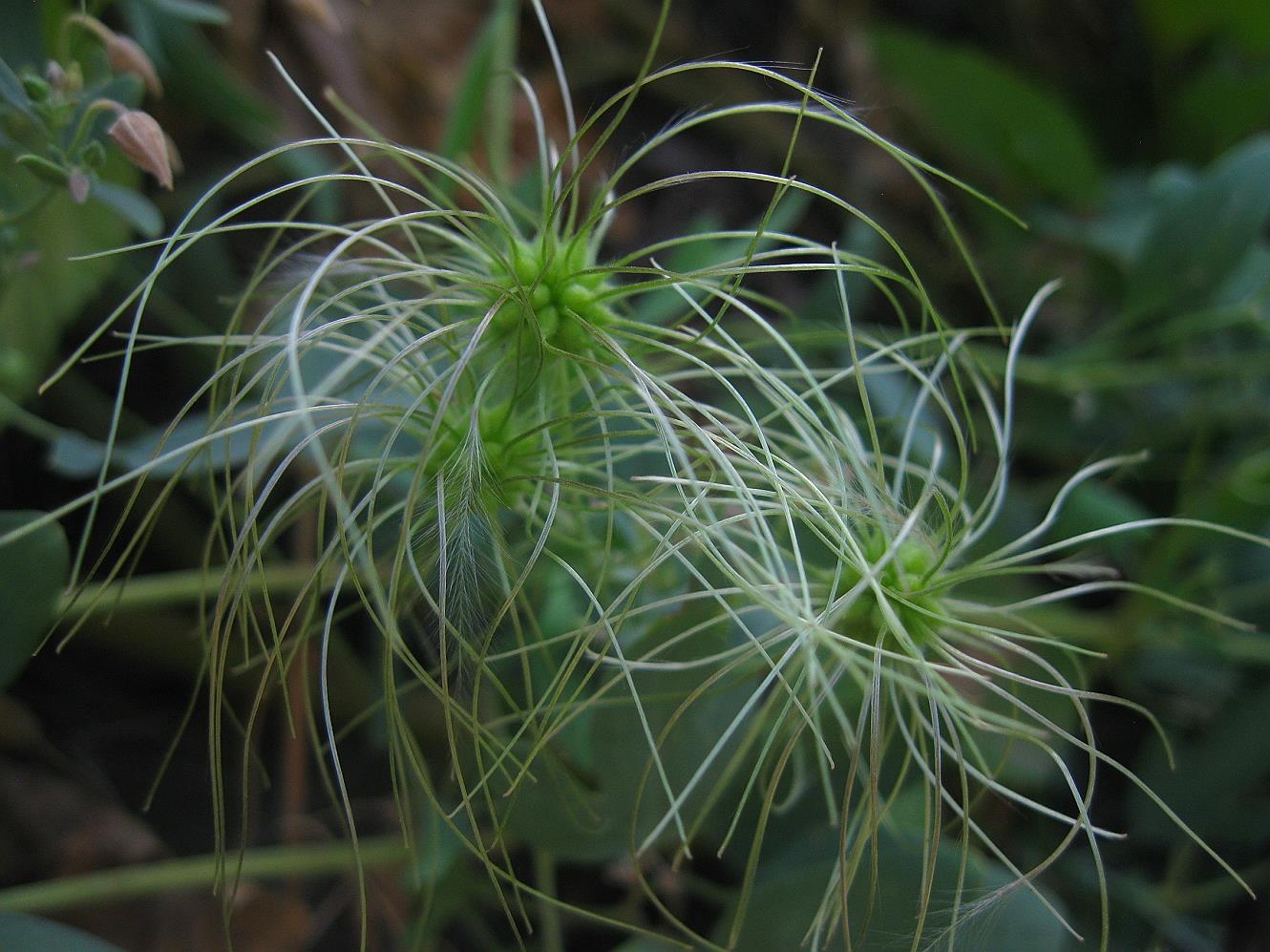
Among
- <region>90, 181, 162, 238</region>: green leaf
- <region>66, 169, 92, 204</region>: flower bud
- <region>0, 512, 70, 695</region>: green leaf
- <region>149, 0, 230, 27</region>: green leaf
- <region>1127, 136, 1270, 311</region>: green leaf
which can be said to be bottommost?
<region>0, 512, 70, 695</region>: green leaf

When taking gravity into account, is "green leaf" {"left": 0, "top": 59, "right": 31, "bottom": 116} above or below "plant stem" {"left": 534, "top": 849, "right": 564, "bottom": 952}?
above

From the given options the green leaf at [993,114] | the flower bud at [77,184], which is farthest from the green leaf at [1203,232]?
the flower bud at [77,184]

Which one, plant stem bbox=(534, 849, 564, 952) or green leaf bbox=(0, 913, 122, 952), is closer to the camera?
green leaf bbox=(0, 913, 122, 952)

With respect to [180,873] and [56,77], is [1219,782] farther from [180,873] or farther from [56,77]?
Answer: [56,77]

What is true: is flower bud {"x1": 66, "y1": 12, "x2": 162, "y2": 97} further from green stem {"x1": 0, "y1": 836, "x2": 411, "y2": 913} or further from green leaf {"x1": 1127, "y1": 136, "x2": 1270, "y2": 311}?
green leaf {"x1": 1127, "y1": 136, "x2": 1270, "y2": 311}

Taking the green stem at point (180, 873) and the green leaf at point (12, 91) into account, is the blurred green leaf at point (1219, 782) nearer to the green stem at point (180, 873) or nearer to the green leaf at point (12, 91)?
the green stem at point (180, 873)

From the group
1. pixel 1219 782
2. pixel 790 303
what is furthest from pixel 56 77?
pixel 1219 782

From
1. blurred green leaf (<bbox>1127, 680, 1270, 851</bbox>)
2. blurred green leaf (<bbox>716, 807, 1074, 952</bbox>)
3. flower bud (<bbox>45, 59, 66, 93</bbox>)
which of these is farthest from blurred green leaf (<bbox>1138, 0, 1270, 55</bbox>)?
flower bud (<bbox>45, 59, 66, 93</bbox>)

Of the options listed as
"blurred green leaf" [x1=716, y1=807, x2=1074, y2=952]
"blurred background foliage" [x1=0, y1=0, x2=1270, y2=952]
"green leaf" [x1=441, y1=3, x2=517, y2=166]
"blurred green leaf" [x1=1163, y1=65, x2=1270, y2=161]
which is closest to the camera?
"blurred green leaf" [x1=716, y1=807, x2=1074, y2=952]
